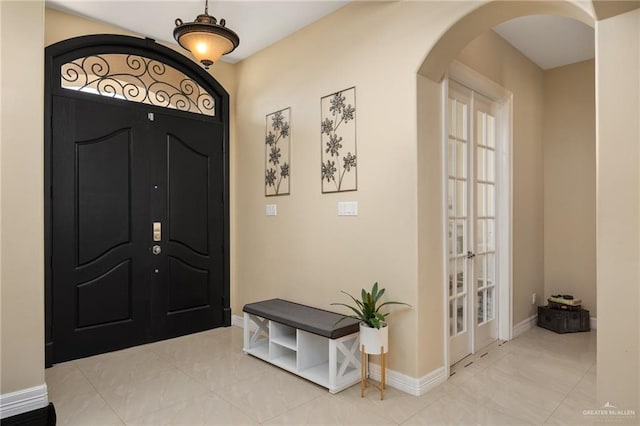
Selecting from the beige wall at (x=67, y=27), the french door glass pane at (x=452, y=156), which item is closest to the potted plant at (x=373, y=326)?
the french door glass pane at (x=452, y=156)

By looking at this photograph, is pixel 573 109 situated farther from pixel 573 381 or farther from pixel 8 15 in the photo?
pixel 8 15

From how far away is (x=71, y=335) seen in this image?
333 centimetres

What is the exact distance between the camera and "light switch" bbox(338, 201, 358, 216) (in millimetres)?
3098

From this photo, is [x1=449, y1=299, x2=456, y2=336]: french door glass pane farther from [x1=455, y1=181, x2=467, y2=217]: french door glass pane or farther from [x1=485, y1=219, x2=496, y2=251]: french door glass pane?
[x1=485, y1=219, x2=496, y2=251]: french door glass pane

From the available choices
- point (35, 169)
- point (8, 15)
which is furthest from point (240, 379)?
point (8, 15)

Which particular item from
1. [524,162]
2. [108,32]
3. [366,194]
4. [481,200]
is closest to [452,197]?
[481,200]

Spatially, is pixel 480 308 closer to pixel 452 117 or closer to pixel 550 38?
pixel 452 117

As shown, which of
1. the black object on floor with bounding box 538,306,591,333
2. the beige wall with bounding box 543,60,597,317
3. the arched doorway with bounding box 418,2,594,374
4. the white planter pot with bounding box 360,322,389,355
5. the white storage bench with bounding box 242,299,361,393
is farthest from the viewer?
the beige wall with bounding box 543,60,597,317

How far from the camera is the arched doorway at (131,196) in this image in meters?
3.30

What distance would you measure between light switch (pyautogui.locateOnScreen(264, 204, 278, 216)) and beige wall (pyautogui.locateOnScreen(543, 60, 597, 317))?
3.18m

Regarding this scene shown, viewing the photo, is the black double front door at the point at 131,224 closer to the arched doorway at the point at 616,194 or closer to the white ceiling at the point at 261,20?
the white ceiling at the point at 261,20

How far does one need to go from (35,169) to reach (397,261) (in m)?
2.48

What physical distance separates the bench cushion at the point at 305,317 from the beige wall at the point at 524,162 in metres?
2.10

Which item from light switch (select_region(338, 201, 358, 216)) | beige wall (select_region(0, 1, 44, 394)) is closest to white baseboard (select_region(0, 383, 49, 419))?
beige wall (select_region(0, 1, 44, 394))
